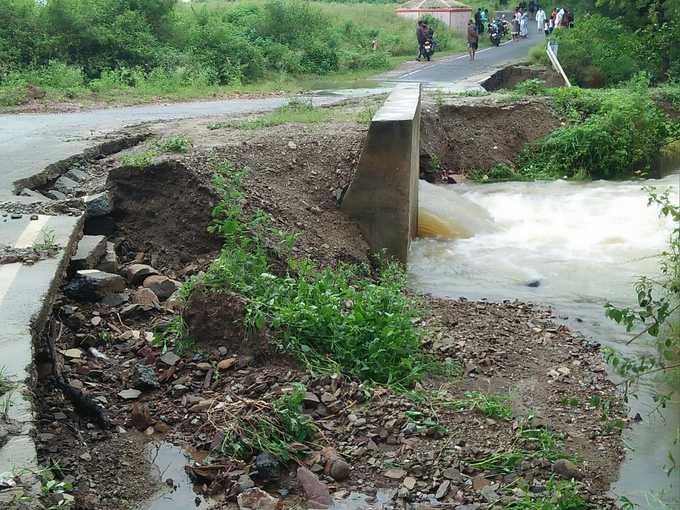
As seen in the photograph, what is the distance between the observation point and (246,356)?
18.6 ft

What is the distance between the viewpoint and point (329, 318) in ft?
19.1

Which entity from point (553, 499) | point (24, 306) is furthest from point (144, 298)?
point (553, 499)

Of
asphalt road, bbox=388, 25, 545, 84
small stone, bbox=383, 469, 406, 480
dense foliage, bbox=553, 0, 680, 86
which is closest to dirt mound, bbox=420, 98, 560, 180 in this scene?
dense foliage, bbox=553, 0, 680, 86

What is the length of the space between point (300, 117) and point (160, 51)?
1290 centimetres

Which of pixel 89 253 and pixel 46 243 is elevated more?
pixel 46 243

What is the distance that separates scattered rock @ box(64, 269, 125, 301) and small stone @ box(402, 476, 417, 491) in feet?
10.2

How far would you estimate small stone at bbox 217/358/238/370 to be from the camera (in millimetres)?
5602

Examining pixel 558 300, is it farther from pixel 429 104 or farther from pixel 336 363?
pixel 429 104

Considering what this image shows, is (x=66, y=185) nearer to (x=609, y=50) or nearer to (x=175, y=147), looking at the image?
(x=175, y=147)

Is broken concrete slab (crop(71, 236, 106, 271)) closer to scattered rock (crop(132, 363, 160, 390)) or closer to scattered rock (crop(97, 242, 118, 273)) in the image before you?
scattered rock (crop(97, 242, 118, 273))

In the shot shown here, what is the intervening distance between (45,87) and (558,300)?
13308 mm

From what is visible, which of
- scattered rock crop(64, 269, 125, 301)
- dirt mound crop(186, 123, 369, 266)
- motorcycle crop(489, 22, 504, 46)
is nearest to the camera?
scattered rock crop(64, 269, 125, 301)

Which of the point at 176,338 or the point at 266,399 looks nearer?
the point at 266,399

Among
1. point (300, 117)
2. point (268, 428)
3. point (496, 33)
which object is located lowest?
point (268, 428)
